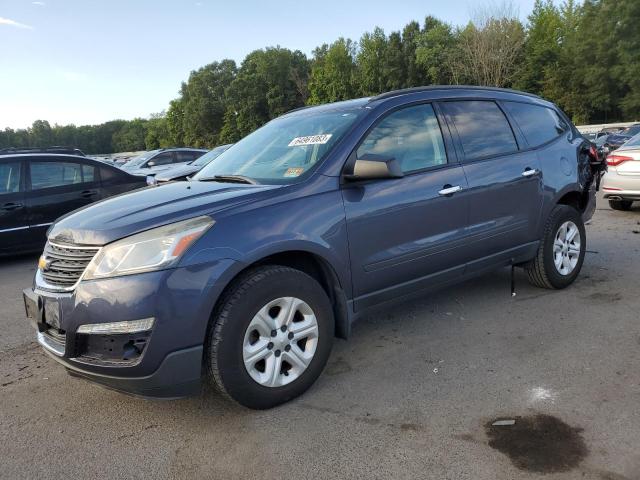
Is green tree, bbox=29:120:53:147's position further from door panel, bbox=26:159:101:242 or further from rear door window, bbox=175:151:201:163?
door panel, bbox=26:159:101:242

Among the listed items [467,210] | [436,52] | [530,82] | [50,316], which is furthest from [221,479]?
[436,52]

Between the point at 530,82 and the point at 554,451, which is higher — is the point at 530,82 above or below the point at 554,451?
above

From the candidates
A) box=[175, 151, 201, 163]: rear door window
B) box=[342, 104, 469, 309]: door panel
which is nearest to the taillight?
box=[342, 104, 469, 309]: door panel

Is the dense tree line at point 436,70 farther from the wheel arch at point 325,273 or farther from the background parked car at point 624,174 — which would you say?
the wheel arch at point 325,273

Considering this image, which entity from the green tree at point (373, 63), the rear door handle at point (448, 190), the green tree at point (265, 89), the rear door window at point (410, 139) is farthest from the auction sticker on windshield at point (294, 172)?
the green tree at point (265, 89)

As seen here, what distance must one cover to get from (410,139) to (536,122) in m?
1.75

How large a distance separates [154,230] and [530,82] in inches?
2492

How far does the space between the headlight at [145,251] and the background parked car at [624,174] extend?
27.0 ft

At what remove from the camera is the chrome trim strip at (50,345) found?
2.82 metres

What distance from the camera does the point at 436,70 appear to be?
64.8 m

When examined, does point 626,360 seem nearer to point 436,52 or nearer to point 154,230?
point 154,230

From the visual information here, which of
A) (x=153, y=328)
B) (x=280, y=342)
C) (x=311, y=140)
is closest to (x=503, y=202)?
(x=311, y=140)

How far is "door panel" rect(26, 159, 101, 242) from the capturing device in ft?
25.1

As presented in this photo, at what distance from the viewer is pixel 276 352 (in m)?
3.00
